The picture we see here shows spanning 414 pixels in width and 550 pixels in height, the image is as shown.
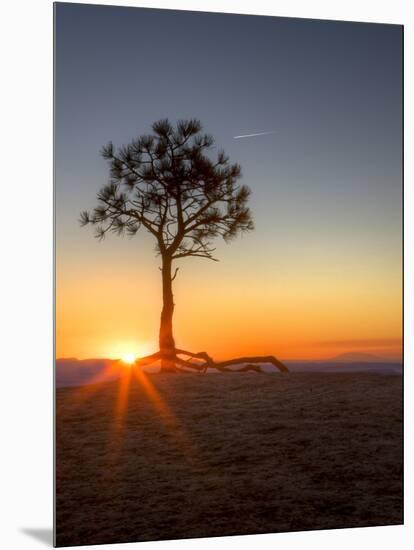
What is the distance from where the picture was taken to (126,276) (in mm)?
8172

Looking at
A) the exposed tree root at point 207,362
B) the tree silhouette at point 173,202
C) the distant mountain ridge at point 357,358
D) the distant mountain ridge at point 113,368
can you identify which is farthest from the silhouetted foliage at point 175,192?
the distant mountain ridge at point 357,358

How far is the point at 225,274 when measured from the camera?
8.38 m

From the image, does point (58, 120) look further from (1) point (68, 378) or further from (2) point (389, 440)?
(2) point (389, 440)

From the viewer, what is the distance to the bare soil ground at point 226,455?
26.0 ft

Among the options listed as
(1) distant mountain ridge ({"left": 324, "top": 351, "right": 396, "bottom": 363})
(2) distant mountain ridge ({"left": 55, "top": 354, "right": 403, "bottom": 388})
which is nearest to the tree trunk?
(2) distant mountain ridge ({"left": 55, "top": 354, "right": 403, "bottom": 388})

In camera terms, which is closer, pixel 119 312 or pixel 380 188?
pixel 119 312

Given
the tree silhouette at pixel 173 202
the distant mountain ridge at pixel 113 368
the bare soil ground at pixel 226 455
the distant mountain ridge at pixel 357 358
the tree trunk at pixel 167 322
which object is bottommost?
the bare soil ground at pixel 226 455

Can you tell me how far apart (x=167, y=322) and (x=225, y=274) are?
605mm

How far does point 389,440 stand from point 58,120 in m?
3.71

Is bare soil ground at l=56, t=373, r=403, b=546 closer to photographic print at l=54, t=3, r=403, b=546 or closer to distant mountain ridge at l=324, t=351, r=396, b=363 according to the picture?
photographic print at l=54, t=3, r=403, b=546

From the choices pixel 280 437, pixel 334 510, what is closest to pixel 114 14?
pixel 280 437

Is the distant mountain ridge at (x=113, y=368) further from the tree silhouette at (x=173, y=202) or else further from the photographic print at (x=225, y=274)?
the tree silhouette at (x=173, y=202)

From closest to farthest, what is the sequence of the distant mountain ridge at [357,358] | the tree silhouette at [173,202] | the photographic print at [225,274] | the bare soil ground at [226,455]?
the bare soil ground at [226,455] < the photographic print at [225,274] < the tree silhouette at [173,202] < the distant mountain ridge at [357,358]

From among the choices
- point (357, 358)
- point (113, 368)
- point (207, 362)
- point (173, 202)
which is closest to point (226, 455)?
point (207, 362)
